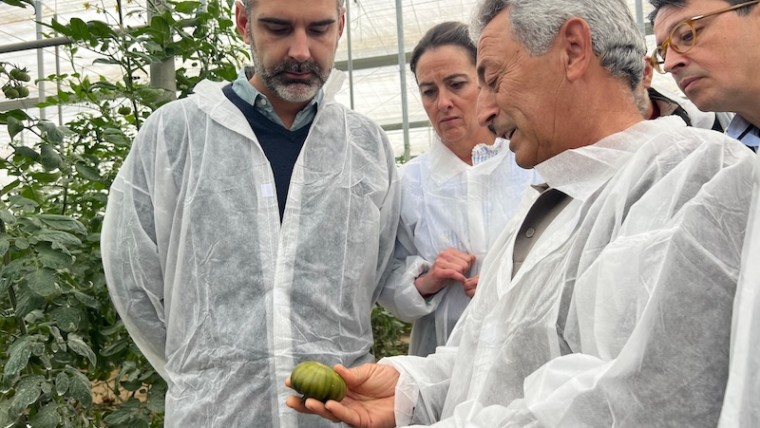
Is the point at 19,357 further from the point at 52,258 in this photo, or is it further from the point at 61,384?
the point at 52,258

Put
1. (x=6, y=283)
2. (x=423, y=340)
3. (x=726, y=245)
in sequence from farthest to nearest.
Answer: (x=423, y=340)
(x=6, y=283)
(x=726, y=245)

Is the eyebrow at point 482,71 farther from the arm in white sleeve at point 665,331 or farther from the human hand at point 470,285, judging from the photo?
the human hand at point 470,285

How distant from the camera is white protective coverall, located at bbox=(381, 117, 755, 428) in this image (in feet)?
3.41

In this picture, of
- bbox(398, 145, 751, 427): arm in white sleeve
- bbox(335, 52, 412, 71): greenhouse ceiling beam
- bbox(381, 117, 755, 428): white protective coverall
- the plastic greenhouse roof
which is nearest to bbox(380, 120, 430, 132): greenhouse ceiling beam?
the plastic greenhouse roof

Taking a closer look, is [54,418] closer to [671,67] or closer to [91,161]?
[91,161]

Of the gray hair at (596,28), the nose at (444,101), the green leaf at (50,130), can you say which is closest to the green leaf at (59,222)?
the green leaf at (50,130)

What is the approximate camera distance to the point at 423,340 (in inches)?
98.4

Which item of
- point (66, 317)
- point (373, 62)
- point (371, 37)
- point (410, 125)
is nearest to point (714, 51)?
point (66, 317)

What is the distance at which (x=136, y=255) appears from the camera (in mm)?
2178

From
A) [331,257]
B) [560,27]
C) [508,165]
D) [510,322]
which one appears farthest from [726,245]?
[508,165]

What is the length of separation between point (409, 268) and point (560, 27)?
1.06 metres

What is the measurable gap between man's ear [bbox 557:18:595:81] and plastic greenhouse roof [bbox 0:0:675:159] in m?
5.54

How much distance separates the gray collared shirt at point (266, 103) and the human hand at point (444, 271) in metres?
0.54

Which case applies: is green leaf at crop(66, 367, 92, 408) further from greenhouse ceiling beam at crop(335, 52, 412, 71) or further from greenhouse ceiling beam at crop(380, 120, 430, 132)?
greenhouse ceiling beam at crop(380, 120, 430, 132)
